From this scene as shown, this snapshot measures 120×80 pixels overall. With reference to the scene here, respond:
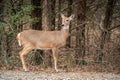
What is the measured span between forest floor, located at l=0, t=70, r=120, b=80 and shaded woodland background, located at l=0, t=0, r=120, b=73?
3.52 feet

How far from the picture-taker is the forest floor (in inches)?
483

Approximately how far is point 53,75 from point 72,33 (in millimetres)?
4345

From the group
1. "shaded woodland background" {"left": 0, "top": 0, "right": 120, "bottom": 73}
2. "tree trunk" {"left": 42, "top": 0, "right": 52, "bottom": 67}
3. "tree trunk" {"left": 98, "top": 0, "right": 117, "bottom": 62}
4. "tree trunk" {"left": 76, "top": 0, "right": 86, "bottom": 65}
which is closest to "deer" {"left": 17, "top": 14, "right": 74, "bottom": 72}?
"shaded woodland background" {"left": 0, "top": 0, "right": 120, "bottom": 73}

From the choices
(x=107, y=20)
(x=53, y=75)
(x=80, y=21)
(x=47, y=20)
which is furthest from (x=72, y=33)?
(x=53, y=75)

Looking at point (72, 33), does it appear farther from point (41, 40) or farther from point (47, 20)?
point (41, 40)

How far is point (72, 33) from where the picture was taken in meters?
16.8

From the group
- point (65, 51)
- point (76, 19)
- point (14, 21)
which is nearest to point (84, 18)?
point (76, 19)

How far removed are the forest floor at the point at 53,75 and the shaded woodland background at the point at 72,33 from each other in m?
1.07

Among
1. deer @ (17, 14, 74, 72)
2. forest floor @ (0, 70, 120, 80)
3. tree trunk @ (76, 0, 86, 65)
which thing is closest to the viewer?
forest floor @ (0, 70, 120, 80)

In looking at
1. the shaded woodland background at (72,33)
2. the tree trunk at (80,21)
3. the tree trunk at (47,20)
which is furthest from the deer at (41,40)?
the tree trunk at (80,21)

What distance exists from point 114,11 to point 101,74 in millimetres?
5452

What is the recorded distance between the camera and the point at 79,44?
54.0 ft

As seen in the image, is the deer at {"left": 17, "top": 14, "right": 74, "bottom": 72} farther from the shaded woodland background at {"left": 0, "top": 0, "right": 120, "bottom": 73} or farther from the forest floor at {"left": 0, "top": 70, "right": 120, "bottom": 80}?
the shaded woodland background at {"left": 0, "top": 0, "right": 120, "bottom": 73}

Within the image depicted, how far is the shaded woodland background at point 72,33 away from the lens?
602 inches
